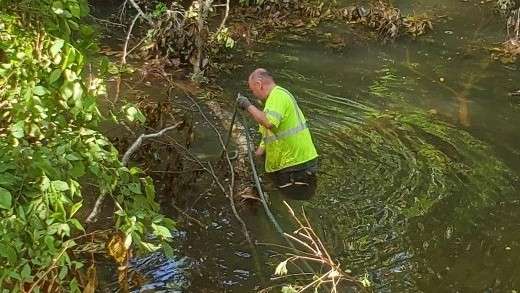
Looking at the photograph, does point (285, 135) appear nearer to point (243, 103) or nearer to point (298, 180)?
point (298, 180)

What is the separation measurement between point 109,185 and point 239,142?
4.71 m

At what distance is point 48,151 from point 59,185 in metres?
0.27

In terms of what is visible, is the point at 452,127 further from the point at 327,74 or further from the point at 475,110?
the point at 327,74

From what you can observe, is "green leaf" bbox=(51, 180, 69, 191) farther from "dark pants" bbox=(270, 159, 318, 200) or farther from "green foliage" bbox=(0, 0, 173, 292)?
"dark pants" bbox=(270, 159, 318, 200)

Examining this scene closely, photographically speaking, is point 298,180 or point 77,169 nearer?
point 77,169

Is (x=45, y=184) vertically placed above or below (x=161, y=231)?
above

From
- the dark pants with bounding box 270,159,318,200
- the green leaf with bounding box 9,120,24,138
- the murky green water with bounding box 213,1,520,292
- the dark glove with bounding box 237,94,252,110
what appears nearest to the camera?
the green leaf with bounding box 9,120,24,138

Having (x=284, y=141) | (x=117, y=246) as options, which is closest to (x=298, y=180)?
(x=284, y=141)

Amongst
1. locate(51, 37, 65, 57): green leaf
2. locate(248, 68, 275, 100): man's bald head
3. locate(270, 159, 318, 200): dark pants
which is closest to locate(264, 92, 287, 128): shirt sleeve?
locate(248, 68, 275, 100): man's bald head

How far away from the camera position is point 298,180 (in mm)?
8250

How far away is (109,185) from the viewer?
414 cm

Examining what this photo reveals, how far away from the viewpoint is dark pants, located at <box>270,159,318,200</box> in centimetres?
807

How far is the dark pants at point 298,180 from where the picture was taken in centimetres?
807

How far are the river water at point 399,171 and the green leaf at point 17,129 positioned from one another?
2.78 meters
